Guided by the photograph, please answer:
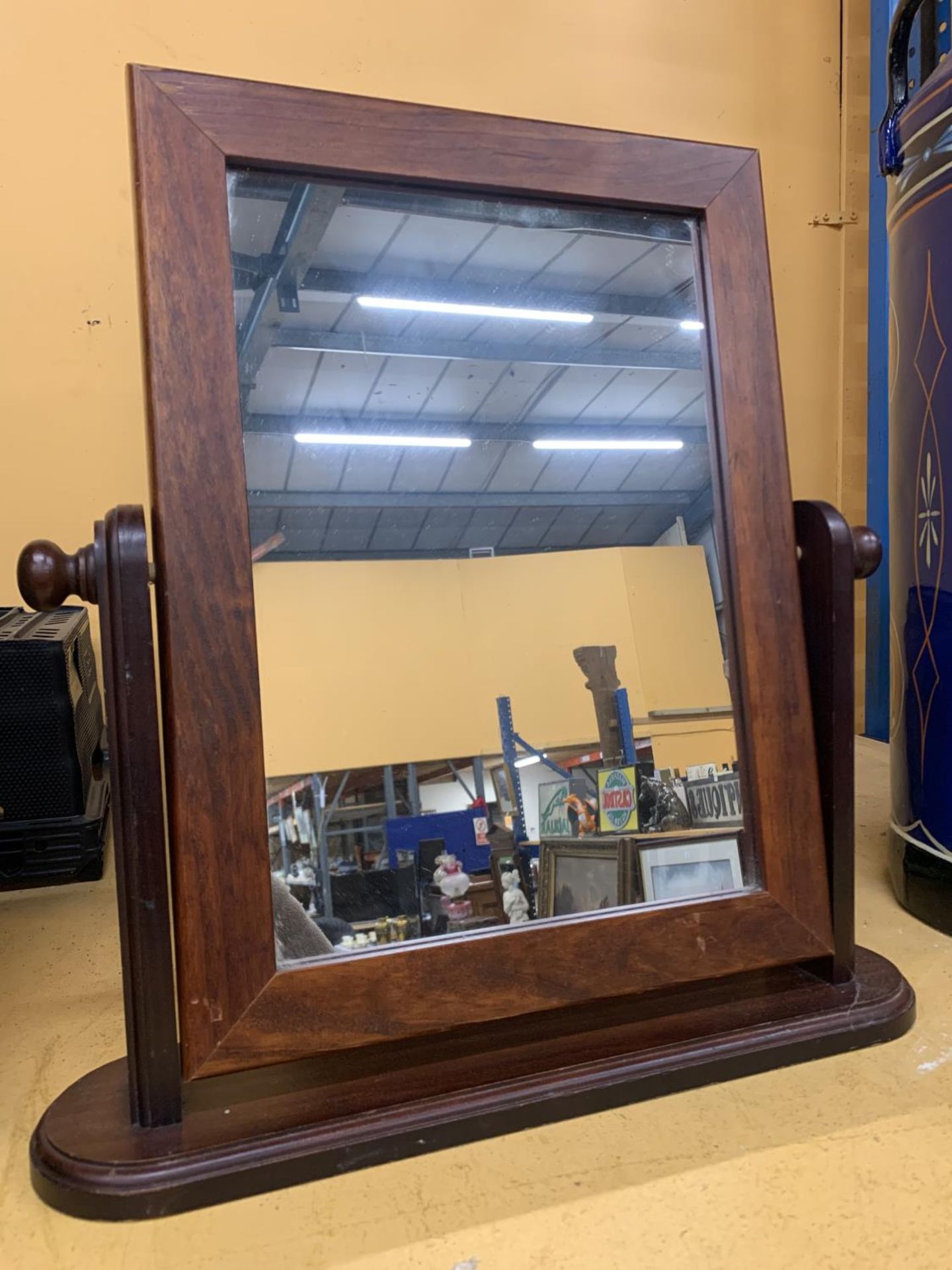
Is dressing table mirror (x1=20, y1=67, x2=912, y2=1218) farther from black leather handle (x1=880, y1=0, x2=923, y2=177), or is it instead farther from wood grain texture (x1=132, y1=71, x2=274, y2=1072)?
black leather handle (x1=880, y1=0, x2=923, y2=177)

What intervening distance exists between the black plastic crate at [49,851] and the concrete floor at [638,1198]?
0.55 metres

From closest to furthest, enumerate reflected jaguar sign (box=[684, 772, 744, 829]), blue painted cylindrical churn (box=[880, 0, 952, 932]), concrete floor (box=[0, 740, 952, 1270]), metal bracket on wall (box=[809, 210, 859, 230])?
concrete floor (box=[0, 740, 952, 1270]) < reflected jaguar sign (box=[684, 772, 744, 829]) < blue painted cylindrical churn (box=[880, 0, 952, 932]) < metal bracket on wall (box=[809, 210, 859, 230])

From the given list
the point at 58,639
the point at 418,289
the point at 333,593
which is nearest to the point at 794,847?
the point at 333,593

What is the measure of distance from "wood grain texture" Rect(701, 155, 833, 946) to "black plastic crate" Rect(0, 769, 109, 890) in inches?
36.1

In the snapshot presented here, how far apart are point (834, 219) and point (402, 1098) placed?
77.2 inches

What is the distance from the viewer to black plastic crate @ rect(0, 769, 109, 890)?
127 cm

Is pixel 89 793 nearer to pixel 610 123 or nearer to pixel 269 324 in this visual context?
pixel 269 324

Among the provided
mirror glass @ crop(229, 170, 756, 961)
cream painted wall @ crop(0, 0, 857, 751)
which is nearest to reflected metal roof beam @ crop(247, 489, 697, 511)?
mirror glass @ crop(229, 170, 756, 961)

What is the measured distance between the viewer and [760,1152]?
0.63 meters

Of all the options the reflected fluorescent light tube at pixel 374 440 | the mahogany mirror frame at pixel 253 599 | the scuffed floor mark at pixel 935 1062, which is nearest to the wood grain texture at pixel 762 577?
the mahogany mirror frame at pixel 253 599

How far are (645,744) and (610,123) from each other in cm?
149

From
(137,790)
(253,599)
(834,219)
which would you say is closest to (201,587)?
(253,599)

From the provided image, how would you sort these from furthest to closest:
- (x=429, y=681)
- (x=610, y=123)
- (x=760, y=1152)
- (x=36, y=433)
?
1. (x=610, y=123)
2. (x=36, y=433)
3. (x=429, y=681)
4. (x=760, y=1152)

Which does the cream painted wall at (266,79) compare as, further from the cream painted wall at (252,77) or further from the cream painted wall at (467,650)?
the cream painted wall at (467,650)
